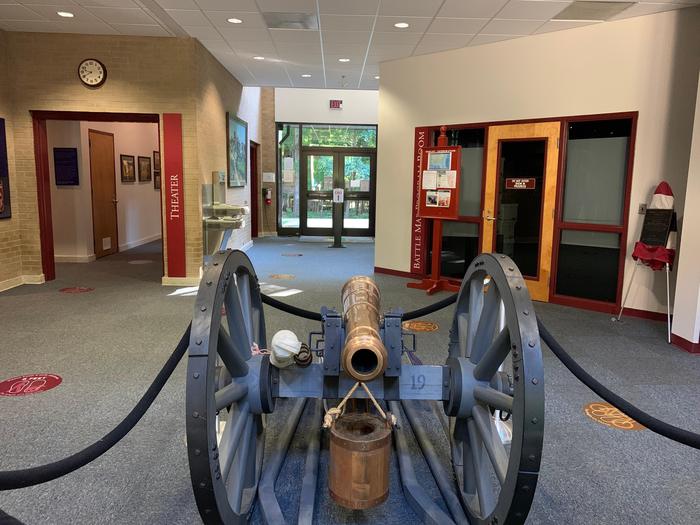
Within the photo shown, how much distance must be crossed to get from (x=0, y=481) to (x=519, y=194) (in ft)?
18.9

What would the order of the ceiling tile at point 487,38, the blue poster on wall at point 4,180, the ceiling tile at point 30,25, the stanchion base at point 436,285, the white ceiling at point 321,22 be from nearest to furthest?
the white ceiling at point 321,22 < the ceiling tile at point 30,25 < the ceiling tile at point 487,38 < the blue poster on wall at point 4,180 < the stanchion base at point 436,285

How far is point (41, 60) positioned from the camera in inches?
241

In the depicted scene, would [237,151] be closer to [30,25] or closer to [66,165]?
[66,165]

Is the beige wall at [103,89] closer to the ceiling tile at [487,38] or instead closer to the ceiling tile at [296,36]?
the ceiling tile at [296,36]

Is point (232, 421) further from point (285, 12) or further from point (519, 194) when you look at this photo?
point (519, 194)

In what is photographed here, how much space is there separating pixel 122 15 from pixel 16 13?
107 centimetres

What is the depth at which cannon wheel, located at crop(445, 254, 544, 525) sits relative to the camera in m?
1.54

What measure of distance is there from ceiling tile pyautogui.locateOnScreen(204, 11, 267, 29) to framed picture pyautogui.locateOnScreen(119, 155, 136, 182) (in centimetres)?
477

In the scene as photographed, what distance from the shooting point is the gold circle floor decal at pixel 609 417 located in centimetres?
296

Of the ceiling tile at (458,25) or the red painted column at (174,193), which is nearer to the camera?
the ceiling tile at (458,25)

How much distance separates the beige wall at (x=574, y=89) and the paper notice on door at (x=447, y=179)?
82 cm

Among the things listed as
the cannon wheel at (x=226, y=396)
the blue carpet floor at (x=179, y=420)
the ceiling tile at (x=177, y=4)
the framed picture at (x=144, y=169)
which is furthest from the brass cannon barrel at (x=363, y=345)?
the framed picture at (x=144, y=169)

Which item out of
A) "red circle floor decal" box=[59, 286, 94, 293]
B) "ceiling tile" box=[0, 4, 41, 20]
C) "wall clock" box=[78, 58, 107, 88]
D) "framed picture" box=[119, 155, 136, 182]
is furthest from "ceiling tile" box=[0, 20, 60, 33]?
"framed picture" box=[119, 155, 136, 182]

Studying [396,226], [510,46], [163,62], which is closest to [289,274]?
[396,226]
